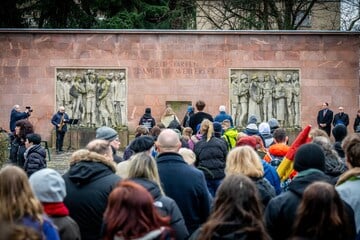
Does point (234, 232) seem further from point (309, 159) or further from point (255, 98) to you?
point (255, 98)

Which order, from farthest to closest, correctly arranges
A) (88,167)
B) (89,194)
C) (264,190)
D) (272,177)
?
1. (272,177)
2. (264,190)
3. (88,167)
4. (89,194)

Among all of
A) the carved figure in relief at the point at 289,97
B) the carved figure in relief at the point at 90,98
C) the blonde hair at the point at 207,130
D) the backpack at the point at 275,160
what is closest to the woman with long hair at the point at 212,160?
the blonde hair at the point at 207,130

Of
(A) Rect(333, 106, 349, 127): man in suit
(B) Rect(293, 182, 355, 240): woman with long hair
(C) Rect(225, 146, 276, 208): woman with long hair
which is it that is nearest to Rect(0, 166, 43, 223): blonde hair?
(B) Rect(293, 182, 355, 240): woman with long hair

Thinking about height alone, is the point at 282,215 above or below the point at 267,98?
below

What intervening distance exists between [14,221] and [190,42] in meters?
23.1

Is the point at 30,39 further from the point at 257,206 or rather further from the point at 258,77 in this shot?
the point at 257,206

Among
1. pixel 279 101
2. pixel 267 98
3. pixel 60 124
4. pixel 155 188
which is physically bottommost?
pixel 60 124

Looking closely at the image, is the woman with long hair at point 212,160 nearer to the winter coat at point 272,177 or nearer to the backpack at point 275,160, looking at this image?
the backpack at point 275,160

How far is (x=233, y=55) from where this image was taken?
27.2 metres

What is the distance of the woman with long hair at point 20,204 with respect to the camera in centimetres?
449

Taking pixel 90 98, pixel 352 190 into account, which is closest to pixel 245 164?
pixel 352 190

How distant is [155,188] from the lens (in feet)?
18.8

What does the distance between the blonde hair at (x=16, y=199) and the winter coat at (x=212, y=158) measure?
4.88 metres

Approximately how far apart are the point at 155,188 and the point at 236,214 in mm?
1078
